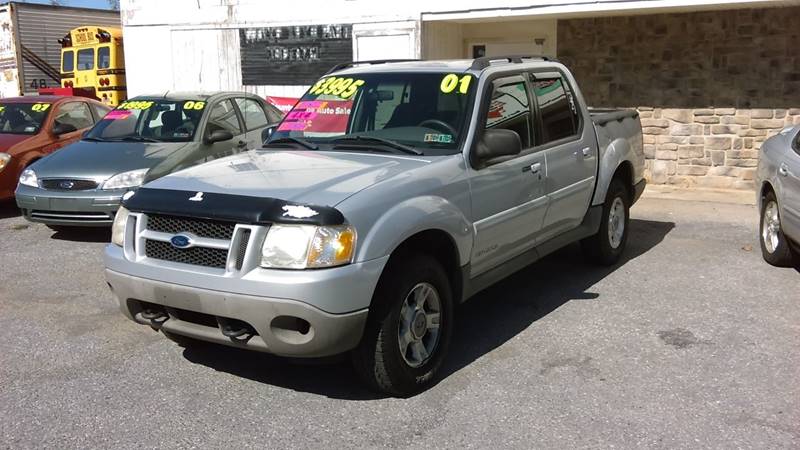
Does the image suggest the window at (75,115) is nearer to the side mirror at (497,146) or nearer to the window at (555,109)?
the window at (555,109)

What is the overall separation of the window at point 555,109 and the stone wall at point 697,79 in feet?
19.7

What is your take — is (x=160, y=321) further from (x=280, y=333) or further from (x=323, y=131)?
(x=323, y=131)

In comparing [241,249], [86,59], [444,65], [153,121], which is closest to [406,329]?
[241,249]

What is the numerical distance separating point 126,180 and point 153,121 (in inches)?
54.8

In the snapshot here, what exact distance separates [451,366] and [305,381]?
87 cm

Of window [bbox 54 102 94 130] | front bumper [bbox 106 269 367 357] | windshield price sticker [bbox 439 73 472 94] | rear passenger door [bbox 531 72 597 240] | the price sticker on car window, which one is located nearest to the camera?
front bumper [bbox 106 269 367 357]

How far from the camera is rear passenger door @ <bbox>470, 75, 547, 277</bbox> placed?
4613 millimetres

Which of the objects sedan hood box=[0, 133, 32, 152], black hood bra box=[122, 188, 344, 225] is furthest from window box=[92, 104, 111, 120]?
black hood bra box=[122, 188, 344, 225]

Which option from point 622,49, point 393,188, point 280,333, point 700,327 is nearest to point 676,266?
point 700,327

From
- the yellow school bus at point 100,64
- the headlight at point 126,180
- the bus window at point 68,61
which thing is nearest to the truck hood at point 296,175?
the headlight at point 126,180

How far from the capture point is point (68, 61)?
67.8 ft

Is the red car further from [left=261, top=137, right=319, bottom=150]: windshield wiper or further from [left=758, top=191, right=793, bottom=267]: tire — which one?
[left=758, top=191, right=793, bottom=267]: tire

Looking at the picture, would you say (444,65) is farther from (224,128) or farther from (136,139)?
(136,139)

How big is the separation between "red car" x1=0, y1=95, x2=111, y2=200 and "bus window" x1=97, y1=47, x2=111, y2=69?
9445mm
